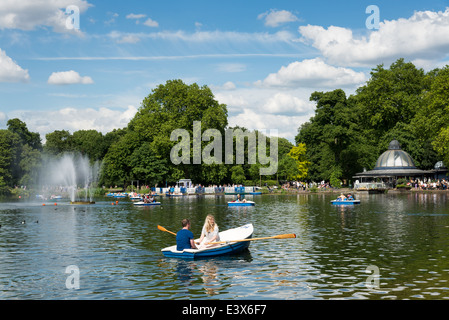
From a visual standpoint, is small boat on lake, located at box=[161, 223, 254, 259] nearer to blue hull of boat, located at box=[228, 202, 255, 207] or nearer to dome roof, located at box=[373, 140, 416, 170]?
blue hull of boat, located at box=[228, 202, 255, 207]

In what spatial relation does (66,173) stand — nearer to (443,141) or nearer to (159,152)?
(159,152)

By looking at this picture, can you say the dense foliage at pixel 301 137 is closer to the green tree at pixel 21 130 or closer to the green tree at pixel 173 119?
the green tree at pixel 173 119

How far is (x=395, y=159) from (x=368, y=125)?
49.3ft

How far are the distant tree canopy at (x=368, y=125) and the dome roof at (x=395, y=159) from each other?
3930 millimetres

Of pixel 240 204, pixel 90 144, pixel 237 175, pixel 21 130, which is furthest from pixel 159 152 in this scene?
pixel 90 144

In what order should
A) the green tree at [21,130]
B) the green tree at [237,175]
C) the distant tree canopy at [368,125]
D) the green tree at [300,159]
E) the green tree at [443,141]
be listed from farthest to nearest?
the green tree at [21,130] → the green tree at [300,159] → the green tree at [237,175] → the distant tree canopy at [368,125] → the green tree at [443,141]

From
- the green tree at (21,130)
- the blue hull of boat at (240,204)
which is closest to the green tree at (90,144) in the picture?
the green tree at (21,130)

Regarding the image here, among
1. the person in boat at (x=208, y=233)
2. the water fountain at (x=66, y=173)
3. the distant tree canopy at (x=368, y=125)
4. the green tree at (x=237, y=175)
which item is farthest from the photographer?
the water fountain at (x=66, y=173)

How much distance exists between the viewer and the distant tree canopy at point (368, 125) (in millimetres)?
99562

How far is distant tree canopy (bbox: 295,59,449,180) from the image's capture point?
327 feet

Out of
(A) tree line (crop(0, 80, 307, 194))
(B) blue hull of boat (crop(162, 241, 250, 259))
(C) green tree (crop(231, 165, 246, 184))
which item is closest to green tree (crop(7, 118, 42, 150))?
(A) tree line (crop(0, 80, 307, 194))

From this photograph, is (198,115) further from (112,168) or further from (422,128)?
(422,128)
